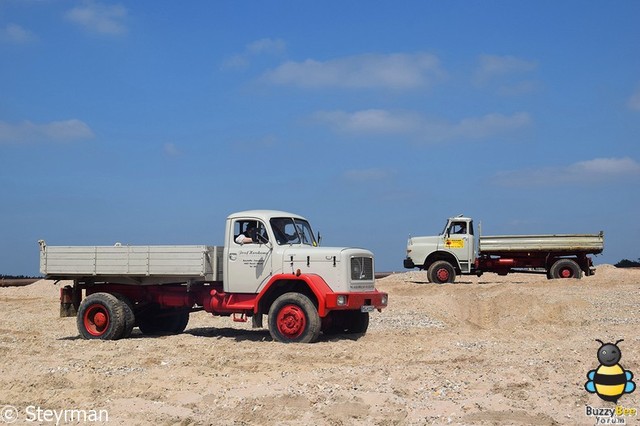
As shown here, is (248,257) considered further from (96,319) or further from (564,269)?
(564,269)

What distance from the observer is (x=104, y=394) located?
9461 millimetres

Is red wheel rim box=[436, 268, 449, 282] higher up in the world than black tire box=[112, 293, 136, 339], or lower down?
higher up

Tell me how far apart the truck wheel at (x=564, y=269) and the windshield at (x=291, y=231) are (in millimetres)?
17075

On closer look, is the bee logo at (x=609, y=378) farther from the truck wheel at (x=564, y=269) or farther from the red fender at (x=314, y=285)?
Answer: the truck wheel at (x=564, y=269)

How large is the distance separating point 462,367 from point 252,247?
5.47m

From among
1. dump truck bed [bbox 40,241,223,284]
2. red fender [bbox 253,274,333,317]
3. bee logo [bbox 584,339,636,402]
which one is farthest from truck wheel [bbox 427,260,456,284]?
bee logo [bbox 584,339,636,402]

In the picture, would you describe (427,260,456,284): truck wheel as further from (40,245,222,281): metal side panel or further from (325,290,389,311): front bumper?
(40,245,222,281): metal side panel

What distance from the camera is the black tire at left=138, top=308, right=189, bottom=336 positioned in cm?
1688

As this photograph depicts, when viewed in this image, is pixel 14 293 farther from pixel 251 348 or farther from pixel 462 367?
pixel 462 367

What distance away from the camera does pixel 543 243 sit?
29750 mm

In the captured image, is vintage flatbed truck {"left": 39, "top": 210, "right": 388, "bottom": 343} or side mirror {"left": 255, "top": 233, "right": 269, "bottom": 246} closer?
vintage flatbed truck {"left": 39, "top": 210, "right": 388, "bottom": 343}

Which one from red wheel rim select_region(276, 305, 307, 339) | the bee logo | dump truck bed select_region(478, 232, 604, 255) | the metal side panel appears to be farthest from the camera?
dump truck bed select_region(478, 232, 604, 255)

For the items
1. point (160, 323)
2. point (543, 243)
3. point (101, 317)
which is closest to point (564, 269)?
point (543, 243)

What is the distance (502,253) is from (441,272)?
2.61 m
